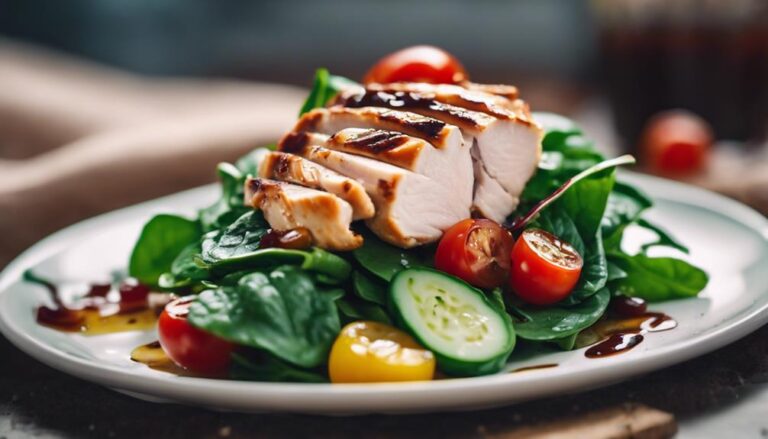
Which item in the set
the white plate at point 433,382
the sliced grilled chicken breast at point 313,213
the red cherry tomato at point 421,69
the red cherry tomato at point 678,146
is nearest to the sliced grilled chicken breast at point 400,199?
the sliced grilled chicken breast at point 313,213

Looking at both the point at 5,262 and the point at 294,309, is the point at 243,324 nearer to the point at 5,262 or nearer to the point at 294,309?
the point at 294,309

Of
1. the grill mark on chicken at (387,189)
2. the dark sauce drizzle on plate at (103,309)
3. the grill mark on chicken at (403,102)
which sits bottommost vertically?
the dark sauce drizzle on plate at (103,309)

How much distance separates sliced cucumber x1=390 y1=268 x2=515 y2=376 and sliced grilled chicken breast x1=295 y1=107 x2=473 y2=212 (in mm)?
363

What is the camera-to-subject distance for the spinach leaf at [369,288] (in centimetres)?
285

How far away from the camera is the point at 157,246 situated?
12.1 feet

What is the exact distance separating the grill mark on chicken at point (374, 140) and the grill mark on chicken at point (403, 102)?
7.2 inches

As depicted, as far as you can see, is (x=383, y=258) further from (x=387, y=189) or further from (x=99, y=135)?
(x=99, y=135)

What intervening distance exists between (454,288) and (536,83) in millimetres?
6150

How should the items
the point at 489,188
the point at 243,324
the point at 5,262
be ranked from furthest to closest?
1. the point at 5,262
2. the point at 489,188
3. the point at 243,324

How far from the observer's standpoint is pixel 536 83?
8.62 m

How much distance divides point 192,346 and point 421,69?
1640 millimetres

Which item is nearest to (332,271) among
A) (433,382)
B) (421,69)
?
(433,382)

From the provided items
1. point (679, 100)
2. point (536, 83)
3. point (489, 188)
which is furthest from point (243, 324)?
point (536, 83)

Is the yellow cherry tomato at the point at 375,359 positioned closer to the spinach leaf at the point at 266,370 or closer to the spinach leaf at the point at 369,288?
the spinach leaf at the point at 266,370
